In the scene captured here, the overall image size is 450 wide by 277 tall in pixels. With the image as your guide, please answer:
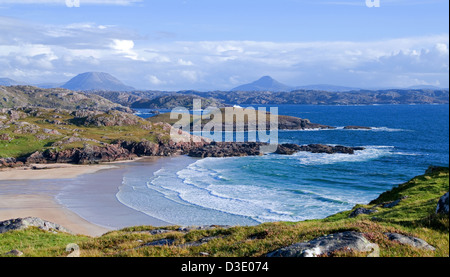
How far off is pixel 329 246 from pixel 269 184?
54.7 metres

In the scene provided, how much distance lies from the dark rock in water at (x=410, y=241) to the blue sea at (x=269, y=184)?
29016 millimetres

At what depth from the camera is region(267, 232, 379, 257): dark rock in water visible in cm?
1121

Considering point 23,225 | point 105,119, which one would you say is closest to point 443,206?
point 23,225

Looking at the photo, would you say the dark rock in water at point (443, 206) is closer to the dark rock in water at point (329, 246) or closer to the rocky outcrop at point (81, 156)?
the dark rock in water at point (329, 246)

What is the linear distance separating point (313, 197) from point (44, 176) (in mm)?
54440

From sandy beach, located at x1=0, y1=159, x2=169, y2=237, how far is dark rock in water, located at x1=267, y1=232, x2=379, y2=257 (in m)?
30.6

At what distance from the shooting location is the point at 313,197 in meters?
55.1

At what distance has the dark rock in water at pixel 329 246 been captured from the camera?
11209mm

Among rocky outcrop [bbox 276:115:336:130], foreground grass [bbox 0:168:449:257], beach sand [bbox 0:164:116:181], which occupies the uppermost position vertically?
foreground grass [bbox 0:168:449:257]

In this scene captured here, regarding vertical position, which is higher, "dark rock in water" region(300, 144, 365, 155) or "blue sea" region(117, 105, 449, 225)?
"dark rock in water" region(300, 144, 365, 155)

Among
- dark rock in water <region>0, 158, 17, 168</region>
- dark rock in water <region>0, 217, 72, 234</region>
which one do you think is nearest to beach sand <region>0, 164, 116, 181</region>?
dark rock in water <region>0, 158, 17, 168</region>

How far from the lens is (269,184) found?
65.8 meters

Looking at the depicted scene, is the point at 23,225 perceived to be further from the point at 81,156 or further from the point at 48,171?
the point at 81,156

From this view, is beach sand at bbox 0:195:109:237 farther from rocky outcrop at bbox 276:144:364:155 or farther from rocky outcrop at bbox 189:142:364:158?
rocky outcrop at bbox 276:144:364:155
